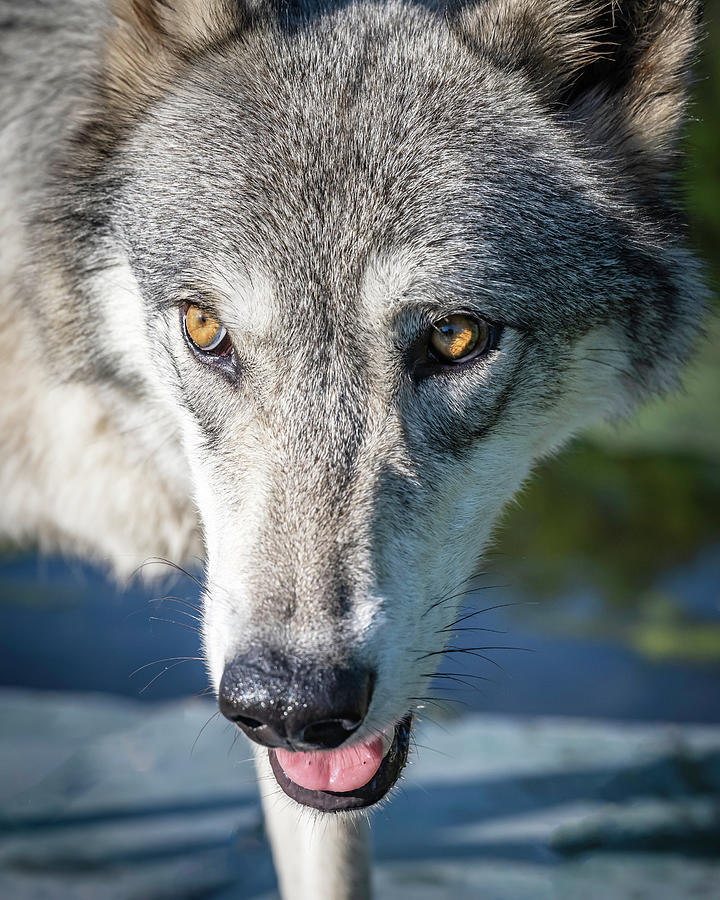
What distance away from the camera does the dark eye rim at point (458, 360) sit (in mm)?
2094

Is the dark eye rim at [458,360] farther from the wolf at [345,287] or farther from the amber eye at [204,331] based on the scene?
the amber eye at [204,331]

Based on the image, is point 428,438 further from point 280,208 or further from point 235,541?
point 280,208

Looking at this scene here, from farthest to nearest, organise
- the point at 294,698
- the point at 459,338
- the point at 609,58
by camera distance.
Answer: the point at 609,58 < the point at 459,338 < the point at 294,698

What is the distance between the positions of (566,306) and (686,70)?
70 cm

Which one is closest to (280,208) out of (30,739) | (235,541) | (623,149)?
(235,541)

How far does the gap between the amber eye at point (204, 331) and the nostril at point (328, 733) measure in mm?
899

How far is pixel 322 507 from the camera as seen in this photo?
6.41 ft

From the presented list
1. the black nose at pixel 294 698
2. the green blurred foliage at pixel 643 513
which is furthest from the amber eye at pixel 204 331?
the green blurred foliage at pixel 643 513

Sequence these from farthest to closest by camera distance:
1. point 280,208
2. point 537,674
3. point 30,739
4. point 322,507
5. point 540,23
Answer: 1. point 537,674
2. point 30,739
3. point 540,23
4. point 280,208
5. point 322,507

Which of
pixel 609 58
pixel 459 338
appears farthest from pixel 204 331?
pixel 609 58

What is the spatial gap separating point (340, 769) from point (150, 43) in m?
1.87

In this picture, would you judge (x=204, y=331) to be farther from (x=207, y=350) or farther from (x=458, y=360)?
(x=458, y=360)

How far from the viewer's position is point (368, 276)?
2.03m

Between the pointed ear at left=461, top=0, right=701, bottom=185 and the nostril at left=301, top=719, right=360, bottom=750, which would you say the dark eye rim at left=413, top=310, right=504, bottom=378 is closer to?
the pointed ear at left=461, top=0, right=701, bottom=185
